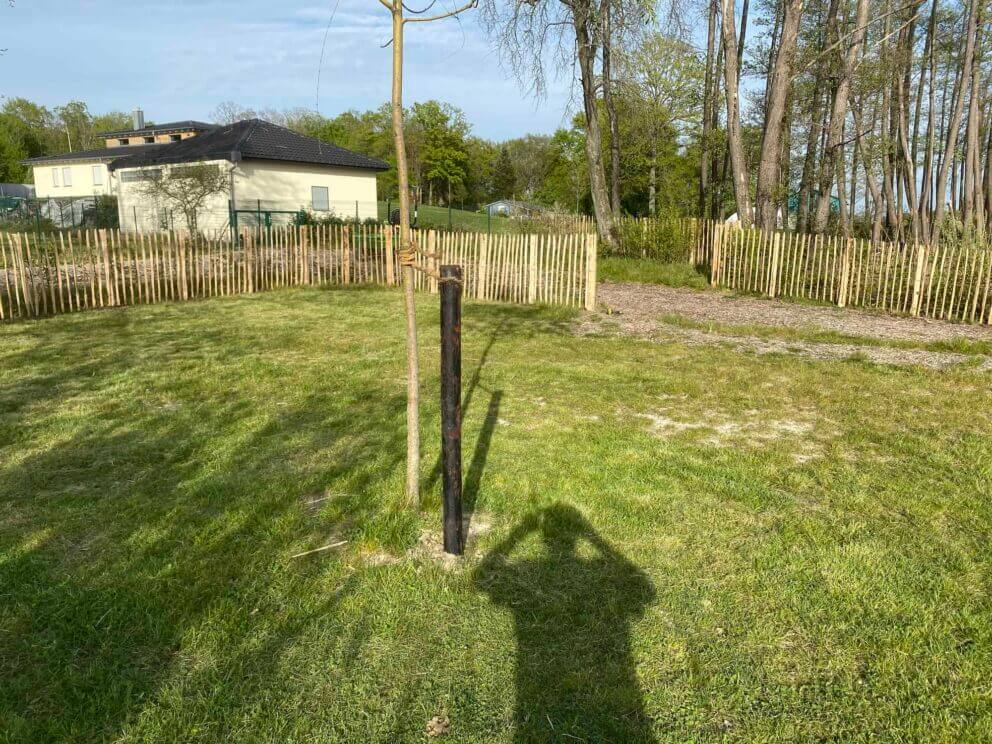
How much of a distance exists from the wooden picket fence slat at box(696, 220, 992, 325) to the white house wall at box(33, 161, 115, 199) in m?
40.2

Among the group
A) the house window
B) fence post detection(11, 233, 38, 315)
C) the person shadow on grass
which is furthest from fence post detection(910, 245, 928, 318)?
the house window

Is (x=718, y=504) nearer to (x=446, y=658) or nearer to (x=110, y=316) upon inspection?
(x=446, y=658)

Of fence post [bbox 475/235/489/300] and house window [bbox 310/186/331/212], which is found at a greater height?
house window [bbox 310/186/331/212]

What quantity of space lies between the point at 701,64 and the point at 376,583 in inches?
1317

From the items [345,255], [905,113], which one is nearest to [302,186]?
[345,255]

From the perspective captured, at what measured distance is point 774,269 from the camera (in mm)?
13617

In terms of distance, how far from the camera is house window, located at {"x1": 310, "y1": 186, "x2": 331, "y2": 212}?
30641 mm

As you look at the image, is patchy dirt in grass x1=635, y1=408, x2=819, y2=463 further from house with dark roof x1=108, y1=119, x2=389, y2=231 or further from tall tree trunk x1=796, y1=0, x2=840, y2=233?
house with dark roof x1=108, y1=119, x2=389, y2=231

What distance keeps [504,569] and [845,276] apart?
37.5ft

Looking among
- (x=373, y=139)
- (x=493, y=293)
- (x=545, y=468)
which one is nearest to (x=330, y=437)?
(x=545, y=468)

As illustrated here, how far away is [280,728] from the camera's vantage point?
88.0 inches

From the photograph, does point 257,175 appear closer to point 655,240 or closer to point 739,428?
point 655,240

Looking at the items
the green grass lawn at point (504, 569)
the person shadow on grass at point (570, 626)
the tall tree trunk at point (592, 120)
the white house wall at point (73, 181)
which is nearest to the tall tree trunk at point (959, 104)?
the tall tree trunk at point (592, 120)

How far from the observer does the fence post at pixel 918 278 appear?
11078 millimetres
